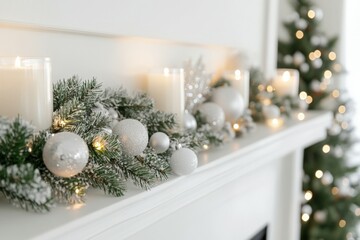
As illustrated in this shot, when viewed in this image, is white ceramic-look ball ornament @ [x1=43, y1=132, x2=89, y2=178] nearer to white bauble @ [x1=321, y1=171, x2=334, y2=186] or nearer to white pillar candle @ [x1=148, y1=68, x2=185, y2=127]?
white pillar candle @ [x1=148, y1=68, x2=185, y2=127]

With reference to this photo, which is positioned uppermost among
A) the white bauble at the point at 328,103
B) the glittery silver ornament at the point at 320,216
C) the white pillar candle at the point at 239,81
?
the white pillar candle at the point at 239,81

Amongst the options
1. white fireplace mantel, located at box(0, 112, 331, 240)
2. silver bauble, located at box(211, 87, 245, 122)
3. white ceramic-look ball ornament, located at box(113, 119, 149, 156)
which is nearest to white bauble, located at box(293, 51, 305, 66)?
white fireplace mantel, located at box(0, 112, 331, 240)

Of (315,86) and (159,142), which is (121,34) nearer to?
(159,142)

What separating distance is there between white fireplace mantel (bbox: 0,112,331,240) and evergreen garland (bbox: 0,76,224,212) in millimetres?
25

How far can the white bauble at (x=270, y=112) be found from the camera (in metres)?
1.59

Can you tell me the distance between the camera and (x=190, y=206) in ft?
4.32

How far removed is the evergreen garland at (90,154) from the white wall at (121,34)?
0.10 meters

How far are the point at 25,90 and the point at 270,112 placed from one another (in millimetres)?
1003

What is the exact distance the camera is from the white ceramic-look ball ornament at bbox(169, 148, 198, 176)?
897 millimetres

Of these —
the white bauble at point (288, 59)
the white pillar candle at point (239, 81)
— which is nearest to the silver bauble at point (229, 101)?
the white pillar candle at point (239, 81)

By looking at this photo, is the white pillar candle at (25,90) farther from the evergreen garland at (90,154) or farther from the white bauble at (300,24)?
the white bauble at (300,24)

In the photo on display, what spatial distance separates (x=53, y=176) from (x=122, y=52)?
1.60 ft

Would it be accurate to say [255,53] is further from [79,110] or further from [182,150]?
[79,110]

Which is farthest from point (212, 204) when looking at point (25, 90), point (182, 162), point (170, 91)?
point (25, 90)
